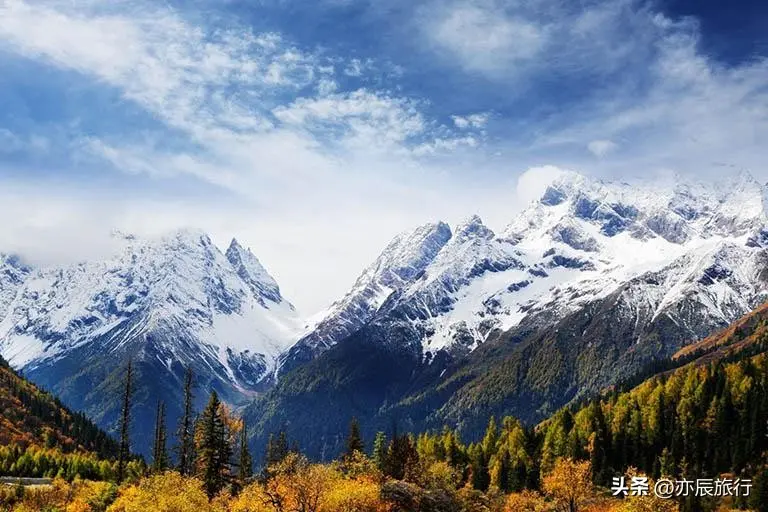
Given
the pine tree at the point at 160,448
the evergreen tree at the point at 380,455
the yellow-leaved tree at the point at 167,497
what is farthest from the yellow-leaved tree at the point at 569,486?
the pine tree at the point at 160,448

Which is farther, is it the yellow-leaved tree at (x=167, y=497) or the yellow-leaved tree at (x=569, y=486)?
the yellow-leaved tree at (x=569, y=486)

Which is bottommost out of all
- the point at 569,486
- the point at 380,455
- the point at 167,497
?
the point at 569,486

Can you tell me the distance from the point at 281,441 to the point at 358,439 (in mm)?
36081

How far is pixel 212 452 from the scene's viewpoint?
122 metres

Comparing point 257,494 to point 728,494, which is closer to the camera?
point 257,494

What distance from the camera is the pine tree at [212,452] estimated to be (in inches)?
4754

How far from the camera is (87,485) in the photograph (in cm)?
12075

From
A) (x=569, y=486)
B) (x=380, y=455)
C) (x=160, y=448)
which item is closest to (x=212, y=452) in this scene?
(x=160, y=448)

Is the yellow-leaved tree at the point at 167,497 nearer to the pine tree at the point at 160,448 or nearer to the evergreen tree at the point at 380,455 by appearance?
the pine tree at the point at 160,448

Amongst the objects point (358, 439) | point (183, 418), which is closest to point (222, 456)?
point (183, 418)

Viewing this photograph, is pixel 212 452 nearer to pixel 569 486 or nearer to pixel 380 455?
pixel 380 455

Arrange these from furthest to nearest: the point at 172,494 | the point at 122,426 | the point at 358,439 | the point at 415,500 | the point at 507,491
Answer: the point at 507,491, the point at 358,439, the point at 122,426, the point at 415,500, the point at 172,494

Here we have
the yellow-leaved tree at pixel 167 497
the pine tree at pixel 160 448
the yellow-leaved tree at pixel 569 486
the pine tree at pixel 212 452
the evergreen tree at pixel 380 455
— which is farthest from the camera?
the evergreen tree at pixel 380 455

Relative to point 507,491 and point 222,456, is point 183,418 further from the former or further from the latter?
point 507,491
